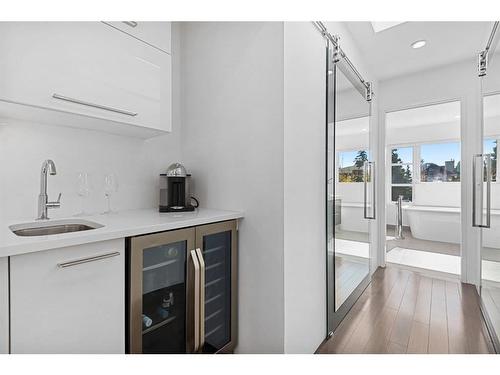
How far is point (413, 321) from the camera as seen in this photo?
2051 millimetres

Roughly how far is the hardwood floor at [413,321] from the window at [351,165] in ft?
3.67

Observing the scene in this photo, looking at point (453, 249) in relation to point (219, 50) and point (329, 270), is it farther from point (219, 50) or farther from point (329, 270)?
point (219, 50)

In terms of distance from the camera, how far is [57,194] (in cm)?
142

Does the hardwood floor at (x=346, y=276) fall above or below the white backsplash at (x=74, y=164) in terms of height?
below

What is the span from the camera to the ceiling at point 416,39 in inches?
91.0

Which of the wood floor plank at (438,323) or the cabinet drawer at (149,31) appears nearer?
the cabinet drawer at (149,31)

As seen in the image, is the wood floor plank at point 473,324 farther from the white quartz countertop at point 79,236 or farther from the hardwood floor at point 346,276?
the white quartz countertop at point 79,236

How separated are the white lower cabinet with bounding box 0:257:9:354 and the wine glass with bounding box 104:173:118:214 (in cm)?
82

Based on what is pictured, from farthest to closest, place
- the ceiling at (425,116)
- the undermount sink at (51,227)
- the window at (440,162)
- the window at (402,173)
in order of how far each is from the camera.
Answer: the window at (402,173), the window at (440,162), the ceiling at (425,116), the undermount sink at (51,227)

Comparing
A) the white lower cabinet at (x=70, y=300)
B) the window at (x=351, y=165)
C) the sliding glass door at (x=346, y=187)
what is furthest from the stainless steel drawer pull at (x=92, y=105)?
the window at (x=351, y=165)

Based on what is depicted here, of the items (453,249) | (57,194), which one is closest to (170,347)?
(57,194)

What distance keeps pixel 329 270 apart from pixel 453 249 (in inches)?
143

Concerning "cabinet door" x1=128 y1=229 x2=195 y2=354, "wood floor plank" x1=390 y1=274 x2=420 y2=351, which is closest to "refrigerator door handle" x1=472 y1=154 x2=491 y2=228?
"wood floor plank" x1=390 y1=274 x2=420 y2=351

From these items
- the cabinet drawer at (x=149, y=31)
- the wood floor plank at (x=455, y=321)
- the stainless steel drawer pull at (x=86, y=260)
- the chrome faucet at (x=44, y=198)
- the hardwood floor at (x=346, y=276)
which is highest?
the cabinet drawer at (x=149, y=31)
